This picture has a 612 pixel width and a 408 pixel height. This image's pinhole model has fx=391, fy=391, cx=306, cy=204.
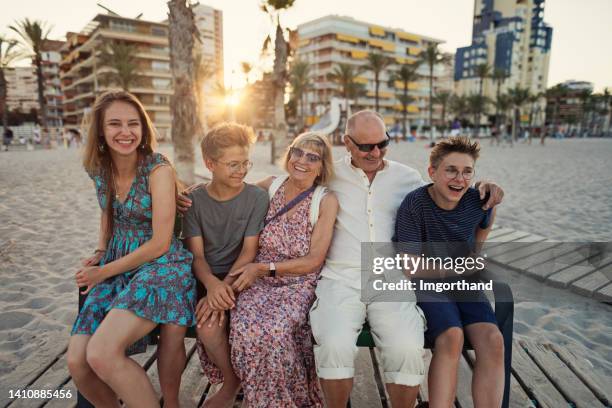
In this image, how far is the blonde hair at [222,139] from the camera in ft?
8.51

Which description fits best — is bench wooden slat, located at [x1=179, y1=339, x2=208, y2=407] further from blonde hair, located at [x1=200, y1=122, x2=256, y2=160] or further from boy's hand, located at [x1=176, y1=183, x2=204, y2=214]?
blonde hair, located at [x1=200, y1=122, x2=256, y2=160]

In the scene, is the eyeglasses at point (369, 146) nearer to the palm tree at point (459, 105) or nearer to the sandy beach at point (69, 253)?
the sandy beach at point (69, 253)

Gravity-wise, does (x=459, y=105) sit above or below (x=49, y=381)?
above

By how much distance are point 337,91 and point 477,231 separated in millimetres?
77292

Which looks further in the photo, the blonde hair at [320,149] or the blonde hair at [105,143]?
the blonde hair at [320,149]

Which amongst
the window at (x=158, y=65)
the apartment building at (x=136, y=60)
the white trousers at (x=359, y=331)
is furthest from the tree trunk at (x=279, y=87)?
the window at (x=158, y=65)

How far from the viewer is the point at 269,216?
2787mm

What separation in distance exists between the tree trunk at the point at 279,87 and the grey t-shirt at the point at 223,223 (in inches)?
555

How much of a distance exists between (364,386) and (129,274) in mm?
1744

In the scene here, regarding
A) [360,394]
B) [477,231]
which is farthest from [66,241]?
[477,231]

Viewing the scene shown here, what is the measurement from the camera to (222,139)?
102 inches

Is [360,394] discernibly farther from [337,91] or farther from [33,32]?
[337,91]

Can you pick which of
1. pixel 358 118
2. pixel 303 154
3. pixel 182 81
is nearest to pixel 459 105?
pixel 182 81

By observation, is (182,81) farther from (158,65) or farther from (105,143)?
(158,65)
